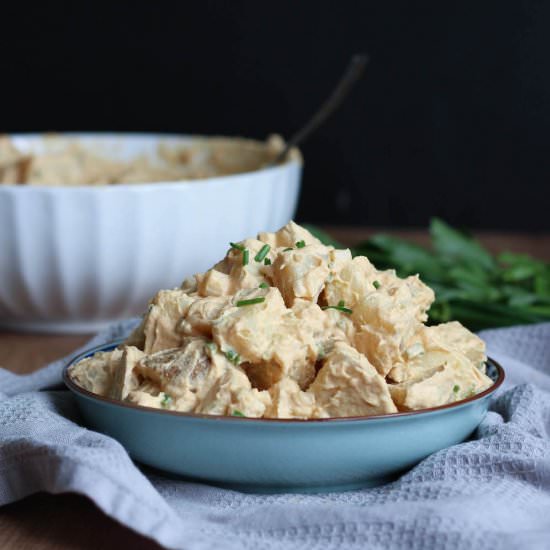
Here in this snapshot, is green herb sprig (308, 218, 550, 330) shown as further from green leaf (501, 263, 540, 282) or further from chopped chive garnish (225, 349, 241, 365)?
chopped chive garnish (225, 349, 241, 365)

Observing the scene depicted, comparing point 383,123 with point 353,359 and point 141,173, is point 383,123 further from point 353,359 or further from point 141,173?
point 353,359

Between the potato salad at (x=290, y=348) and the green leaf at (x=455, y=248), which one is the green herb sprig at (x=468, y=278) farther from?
the potato salad at (x=290, y=348)

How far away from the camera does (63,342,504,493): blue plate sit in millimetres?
1305

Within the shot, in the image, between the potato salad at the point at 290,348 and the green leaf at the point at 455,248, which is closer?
the potato salad at the point at 290,348

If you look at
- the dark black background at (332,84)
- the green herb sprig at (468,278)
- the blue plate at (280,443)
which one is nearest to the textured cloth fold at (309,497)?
the blue plate at (280,443)

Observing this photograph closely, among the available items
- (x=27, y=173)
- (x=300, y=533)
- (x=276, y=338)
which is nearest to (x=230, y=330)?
(x=276, y=338)

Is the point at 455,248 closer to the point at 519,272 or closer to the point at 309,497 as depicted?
the point at 519,272

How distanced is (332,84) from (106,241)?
5.47 ft

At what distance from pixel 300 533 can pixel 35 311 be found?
1294 millimetres

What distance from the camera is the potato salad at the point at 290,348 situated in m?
1.35

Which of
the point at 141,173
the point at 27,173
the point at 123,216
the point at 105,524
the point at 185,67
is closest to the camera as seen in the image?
the point at 105,524

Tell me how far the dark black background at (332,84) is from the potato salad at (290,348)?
229 cm

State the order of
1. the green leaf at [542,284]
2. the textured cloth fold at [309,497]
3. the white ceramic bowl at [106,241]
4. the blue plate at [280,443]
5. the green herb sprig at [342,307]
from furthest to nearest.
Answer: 1. the green leaf at [542,284]
2. the white ceramic bowl at [106,241]
3. the green herb sprig at [342,307]
4. the blue plate at [280,443]
5. the textured cloth fold at [309,497]

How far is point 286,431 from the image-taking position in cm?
130
